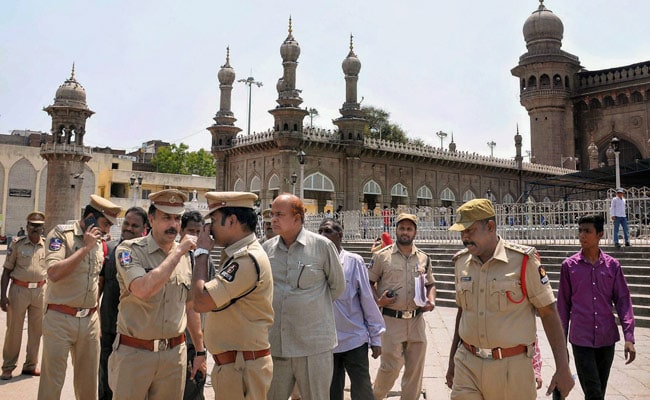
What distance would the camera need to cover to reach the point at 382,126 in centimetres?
5450

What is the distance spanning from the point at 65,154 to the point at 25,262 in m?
33.2

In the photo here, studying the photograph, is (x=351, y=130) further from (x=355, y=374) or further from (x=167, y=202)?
(x=167, y=202)

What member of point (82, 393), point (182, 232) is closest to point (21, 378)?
point (82, 393)

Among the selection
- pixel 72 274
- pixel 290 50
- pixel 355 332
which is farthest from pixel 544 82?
pixel 72 274

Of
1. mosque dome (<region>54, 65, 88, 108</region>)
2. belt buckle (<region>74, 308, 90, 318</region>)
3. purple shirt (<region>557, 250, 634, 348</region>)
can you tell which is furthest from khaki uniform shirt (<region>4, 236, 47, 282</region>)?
mosque dome (<region>54, 65, 88, 108</region>)

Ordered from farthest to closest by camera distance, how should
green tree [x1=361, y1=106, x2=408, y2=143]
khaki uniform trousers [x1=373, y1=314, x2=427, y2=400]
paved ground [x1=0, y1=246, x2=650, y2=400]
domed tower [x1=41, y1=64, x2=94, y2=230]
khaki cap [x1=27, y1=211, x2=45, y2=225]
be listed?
green tree [x1=361, y1=106, x2=408, y2=143], domed tower [x1=41, y1=64, x2=94, y2=230], khaki cap [x1=27, y1=211, x2=45, y2=225], paved ground [x1=0, y1=246, x2=650, y2=400], khaki uniform trousers [x1=373, y1=314, x2=427, y2=400]

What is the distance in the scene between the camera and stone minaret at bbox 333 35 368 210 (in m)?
28.5

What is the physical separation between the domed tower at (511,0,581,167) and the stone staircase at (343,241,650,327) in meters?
32.2

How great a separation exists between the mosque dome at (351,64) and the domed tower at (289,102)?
2919mm

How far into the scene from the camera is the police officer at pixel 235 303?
292 centimetres

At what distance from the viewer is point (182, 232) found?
17.1 feet

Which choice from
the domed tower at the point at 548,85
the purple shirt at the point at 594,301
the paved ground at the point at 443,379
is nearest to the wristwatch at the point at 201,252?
the paved ground at the point at 443,379

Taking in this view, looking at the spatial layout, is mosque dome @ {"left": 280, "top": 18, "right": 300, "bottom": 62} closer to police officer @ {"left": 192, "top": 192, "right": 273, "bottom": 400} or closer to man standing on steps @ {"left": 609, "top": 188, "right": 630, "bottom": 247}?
man standing on steps @ {"left": 609, "top": 188, "right": 630, "bottom": 247}

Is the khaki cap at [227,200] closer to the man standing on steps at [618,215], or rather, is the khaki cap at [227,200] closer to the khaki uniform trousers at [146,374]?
the khaki uniform trousers at [146,374]
